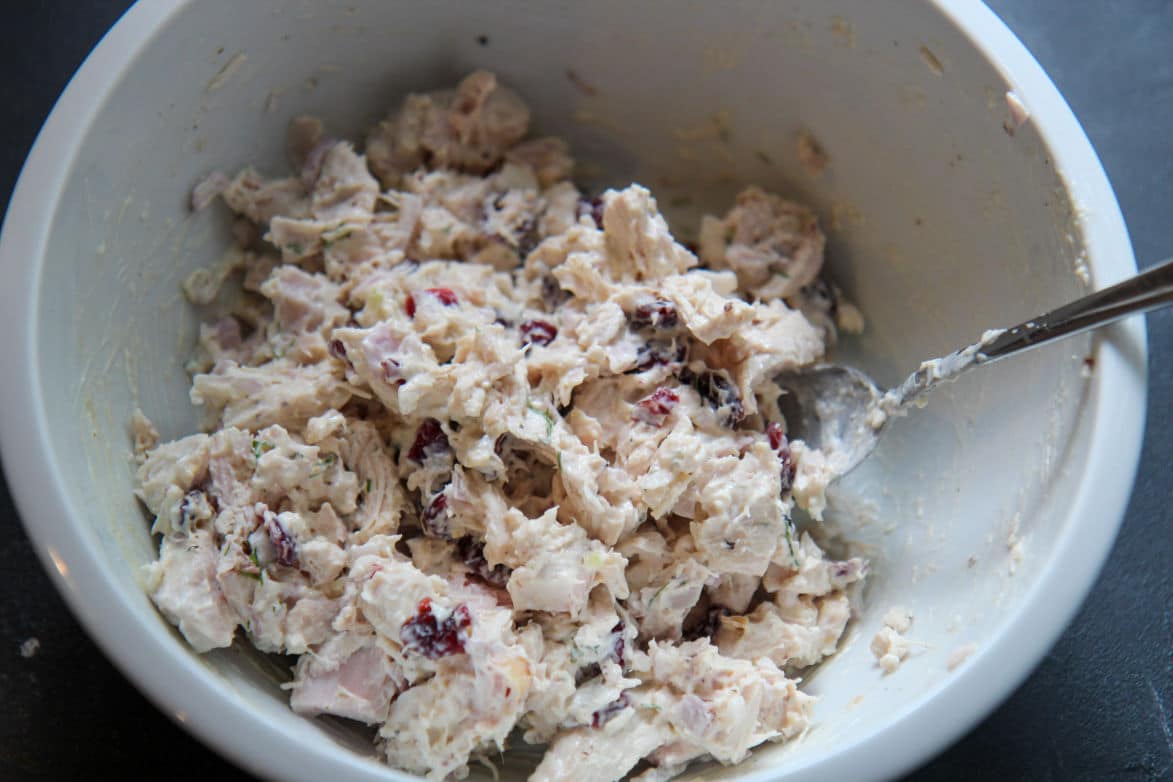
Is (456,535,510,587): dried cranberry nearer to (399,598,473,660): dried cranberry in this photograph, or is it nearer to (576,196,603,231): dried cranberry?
(399,598,473,660): dried cranberry

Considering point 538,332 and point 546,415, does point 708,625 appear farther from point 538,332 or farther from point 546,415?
point 538,332

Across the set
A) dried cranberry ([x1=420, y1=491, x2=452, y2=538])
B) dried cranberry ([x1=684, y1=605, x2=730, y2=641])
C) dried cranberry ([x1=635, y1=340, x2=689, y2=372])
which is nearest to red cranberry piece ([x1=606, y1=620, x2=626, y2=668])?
dried cranberry ([x1=684, y1=605, x2=730, y2=641])

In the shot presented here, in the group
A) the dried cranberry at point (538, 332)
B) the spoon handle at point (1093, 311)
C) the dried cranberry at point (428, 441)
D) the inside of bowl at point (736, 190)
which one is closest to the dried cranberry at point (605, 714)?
the inside of bowl at point (736, 190)

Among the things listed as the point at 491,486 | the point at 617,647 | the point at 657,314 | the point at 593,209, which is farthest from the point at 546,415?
the point at 593,209

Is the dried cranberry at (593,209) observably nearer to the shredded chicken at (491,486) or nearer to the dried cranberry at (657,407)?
the shredded chicken at (491,486)

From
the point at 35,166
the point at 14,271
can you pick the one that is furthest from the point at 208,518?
the point at 35,166

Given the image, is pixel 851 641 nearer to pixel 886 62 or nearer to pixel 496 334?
pixel 496 334
